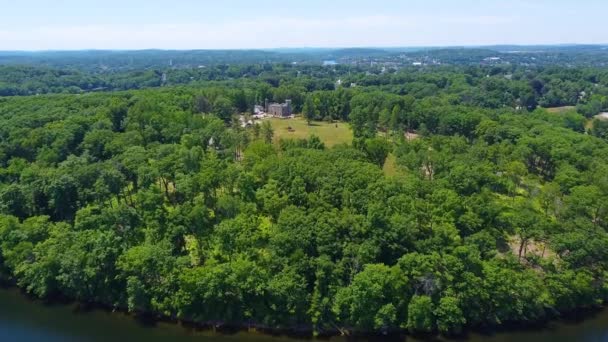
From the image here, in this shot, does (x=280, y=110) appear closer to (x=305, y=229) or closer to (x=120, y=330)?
(x=305, y=229)

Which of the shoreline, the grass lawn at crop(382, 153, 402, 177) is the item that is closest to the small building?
the grass lawn at crop(382, 153, 402, 177)

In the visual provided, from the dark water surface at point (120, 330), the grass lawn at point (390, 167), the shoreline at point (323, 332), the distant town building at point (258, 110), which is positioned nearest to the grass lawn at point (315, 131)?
the distant town building at point (258, 110)

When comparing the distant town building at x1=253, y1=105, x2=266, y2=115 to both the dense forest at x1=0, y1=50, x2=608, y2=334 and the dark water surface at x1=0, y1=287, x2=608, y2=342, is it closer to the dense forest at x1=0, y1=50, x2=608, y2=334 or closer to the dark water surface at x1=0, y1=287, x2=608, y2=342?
the dense forest at x1=0, y1=50, x2=608, y2=334

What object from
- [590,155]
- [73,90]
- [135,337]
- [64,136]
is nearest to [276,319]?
[135,337]

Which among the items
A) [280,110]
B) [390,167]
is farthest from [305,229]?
[280,110]

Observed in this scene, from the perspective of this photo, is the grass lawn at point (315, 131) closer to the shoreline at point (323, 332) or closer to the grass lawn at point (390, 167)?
the grass lawn at point (390, 167)

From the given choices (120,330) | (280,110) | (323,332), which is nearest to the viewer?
(323,332)
